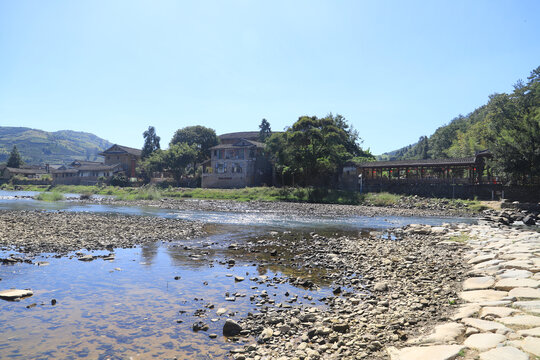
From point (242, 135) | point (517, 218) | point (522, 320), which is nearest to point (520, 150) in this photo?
point (517, 218)

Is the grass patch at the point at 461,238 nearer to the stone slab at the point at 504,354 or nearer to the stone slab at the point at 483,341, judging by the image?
the stone slab at the point at 483,341

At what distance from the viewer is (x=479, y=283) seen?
7004 mm

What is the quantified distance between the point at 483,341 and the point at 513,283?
290cm

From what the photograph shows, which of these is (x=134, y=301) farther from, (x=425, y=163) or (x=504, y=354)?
(x=425, y=163)

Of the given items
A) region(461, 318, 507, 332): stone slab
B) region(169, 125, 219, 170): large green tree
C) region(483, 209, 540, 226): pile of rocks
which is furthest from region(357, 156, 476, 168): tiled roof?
region(461, 318, 507, 332): stone slab

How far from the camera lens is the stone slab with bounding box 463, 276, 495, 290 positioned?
6777 mm

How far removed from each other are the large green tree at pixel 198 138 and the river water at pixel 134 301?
190 ft

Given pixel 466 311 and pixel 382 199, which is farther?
pixel 382 199

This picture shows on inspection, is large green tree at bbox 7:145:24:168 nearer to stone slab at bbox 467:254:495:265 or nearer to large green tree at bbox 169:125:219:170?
large green tree at bbox 169:125:219:170

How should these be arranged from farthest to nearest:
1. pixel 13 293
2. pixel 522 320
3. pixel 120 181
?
pixel 120 181
pixel 13 293
pixel 522 320

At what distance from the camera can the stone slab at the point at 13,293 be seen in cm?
705

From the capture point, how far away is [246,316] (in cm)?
636

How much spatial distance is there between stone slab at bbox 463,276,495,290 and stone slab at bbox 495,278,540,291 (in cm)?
20

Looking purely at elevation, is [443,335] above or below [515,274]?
below
